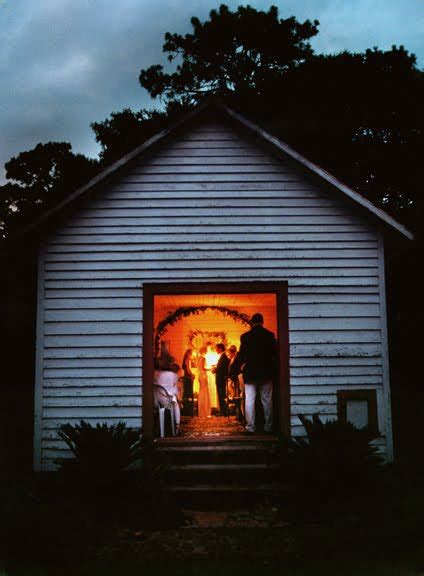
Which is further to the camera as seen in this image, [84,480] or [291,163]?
[291,163]

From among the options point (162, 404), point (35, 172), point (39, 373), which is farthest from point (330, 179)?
point (35, 172)

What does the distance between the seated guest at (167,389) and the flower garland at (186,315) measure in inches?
196

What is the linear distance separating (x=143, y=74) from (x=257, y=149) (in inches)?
768

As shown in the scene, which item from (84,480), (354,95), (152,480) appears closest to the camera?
(84,480)

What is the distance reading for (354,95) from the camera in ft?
88.9

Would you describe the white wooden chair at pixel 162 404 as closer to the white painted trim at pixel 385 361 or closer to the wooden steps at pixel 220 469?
the wooden steps at pixel 220 469

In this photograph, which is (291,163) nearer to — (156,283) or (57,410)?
(156,283)

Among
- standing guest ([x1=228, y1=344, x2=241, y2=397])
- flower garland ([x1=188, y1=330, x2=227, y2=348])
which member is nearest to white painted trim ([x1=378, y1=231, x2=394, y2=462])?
standing guest ([x1=228, y1=344, x2=241, y2=397])

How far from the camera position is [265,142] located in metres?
10.5

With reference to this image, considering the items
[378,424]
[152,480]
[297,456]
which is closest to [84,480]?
[152,480]

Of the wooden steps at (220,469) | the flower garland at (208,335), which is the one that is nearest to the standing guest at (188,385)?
the flower garland at (208,335)

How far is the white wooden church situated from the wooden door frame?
0.02 m

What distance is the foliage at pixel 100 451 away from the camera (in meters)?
8.44

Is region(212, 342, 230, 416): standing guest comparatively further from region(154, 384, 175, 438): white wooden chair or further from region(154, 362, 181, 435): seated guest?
region(154, 384, 175, 438): white wooden chair
